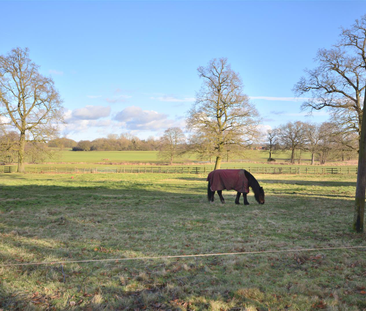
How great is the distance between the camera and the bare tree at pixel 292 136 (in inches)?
2709

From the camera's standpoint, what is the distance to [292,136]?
70.1m

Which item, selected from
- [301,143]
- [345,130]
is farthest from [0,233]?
[301,143]

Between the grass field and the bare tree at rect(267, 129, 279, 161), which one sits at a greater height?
the bare tree at rect(267, 129, 279, 161)

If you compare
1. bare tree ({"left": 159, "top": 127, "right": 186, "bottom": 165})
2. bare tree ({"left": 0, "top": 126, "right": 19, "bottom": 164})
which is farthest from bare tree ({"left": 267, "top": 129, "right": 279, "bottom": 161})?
bare tree ({"left": 0, "top": 126, "right": 19, "bottom": 164})

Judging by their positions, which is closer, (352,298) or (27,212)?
(352,298)

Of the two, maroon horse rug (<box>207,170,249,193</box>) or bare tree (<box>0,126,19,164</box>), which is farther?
bare tree (<box>0,126,19,164</box>)

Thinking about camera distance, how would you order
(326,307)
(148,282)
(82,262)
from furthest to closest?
(82,262)
(148,282)
(326,307)

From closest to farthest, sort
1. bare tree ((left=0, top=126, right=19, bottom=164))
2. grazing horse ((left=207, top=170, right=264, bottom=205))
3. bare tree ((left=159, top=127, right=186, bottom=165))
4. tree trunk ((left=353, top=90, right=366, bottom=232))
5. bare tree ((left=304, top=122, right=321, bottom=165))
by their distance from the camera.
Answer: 1. tree trunk ((left=353, top=90, right=366, bottom=232))
2. grazing horse ((left=207, top=170, right=264, bottom=205))
3. bare tree ((left=0, top=126, right=19, bottom=164))
4. bare tree ((left=159, top=127, right=186, bottom=165))
5. bare tree ((left=304, top=122, right=321, bottom=165))

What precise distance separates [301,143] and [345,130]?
46197mm

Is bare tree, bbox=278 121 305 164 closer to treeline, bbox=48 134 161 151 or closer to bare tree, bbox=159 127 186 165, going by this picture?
bare tree, bbox=159 127 186 165

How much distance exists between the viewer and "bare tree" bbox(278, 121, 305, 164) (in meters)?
68.8

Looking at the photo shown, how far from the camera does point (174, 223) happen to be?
29.4 ft

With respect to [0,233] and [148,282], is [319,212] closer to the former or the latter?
[148,282]

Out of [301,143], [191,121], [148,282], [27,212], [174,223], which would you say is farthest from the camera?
[301,143]
